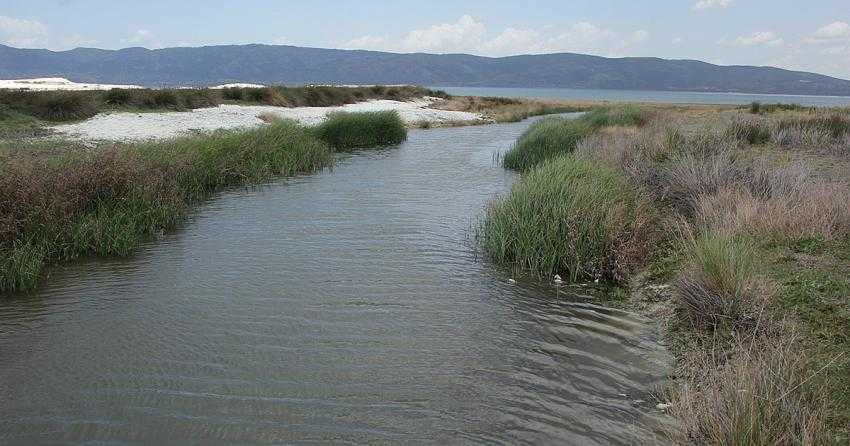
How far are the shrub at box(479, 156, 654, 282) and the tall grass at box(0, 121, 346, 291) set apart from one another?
758cm

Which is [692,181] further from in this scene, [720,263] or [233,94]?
[233,94]

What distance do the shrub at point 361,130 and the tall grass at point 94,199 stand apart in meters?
12.2

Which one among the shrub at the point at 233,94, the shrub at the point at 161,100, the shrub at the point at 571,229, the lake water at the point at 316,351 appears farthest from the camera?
the shrub at the point at 233,94

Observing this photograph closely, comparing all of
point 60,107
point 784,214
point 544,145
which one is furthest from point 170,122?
point 784,214

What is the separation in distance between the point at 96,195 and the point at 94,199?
10cm

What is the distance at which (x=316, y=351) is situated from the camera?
Result: 320 inches

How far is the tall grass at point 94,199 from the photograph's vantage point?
11094 millimetres

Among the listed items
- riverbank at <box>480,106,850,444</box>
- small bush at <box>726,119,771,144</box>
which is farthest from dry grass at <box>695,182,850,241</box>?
small bush at <box>726,119,771,144</box>

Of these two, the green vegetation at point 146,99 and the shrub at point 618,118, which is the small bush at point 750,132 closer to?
the shrub at point 618,118

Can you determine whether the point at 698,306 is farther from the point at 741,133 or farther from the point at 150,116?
the point at 150,116

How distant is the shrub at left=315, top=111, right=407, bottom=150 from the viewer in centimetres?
3198

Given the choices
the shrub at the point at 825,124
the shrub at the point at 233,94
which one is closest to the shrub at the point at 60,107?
the shrub at the point at 233,94

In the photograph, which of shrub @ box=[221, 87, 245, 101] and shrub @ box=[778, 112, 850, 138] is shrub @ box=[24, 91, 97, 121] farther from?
shrub @ box=[778, 112, 850, 138]

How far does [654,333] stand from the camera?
8539mm
